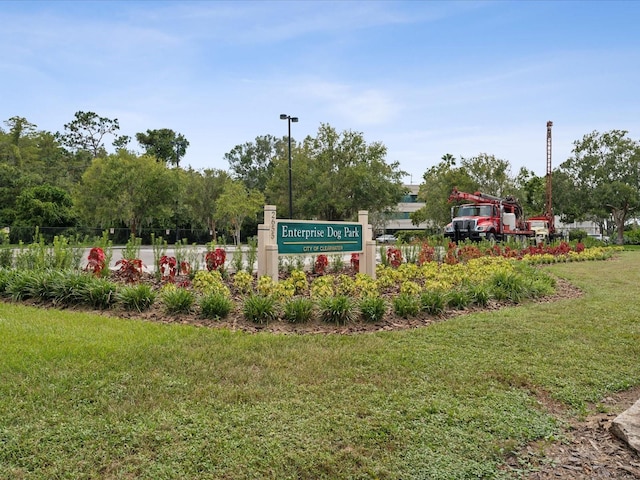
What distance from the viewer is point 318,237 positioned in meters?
9.45

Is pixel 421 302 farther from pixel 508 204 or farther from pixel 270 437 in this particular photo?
pixel 508 204

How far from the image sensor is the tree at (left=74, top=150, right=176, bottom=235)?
33.7m

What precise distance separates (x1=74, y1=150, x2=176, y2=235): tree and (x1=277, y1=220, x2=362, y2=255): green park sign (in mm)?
27536

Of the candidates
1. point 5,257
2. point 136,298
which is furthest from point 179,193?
point 136,298

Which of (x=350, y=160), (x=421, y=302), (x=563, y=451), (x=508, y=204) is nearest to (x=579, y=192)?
(x=508, y=204)

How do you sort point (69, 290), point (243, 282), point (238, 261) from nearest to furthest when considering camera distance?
point (69, 290), point (243, 282), point (238, 261)

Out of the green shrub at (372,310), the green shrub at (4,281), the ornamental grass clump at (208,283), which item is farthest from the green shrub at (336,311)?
the green shrub at (4,281)

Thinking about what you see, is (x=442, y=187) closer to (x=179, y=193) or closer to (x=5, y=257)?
(x=179, y=193)

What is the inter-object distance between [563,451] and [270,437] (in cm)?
192

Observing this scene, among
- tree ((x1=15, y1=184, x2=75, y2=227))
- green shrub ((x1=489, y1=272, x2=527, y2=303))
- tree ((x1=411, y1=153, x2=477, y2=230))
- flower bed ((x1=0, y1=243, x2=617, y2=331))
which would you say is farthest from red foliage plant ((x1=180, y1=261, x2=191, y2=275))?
tree ((x1=15, y1=184, x2=75, y2=227))

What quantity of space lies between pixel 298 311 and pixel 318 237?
358cm

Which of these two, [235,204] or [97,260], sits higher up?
[235,204]

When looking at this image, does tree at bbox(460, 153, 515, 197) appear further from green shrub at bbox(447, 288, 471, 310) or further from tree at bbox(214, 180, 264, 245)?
green shrub at bbox(447, 288, 471, 310)

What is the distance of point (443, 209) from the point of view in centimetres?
3969
